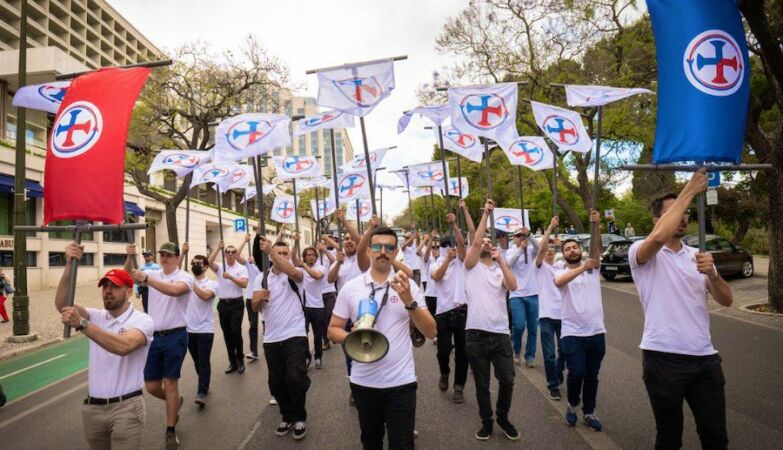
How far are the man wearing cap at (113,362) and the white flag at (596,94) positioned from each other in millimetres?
5103

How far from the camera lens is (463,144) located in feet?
27.8

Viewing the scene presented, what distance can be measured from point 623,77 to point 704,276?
1622 centimetres

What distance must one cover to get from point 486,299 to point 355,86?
10.3ft

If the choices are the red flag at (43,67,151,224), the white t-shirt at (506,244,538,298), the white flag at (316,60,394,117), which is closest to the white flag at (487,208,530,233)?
the white t-shirt at (506,244,538,298)

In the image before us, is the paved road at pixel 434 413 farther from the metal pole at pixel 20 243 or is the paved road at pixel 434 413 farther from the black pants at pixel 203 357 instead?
the metal pole at pixel 20 243

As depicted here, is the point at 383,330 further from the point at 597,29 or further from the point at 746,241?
the point at 746,241

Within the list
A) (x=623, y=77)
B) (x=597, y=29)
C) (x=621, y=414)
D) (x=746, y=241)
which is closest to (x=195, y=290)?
(x=621, y=414)

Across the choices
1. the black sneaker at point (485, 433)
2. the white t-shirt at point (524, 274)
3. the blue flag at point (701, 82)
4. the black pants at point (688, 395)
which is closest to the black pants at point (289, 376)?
the black sneaker at point (485, 433)

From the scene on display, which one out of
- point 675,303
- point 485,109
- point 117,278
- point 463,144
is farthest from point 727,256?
point 117,278

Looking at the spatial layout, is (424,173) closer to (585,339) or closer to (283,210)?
(283,210)

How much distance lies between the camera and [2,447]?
5094 mm

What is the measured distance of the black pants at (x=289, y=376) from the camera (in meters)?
5.12

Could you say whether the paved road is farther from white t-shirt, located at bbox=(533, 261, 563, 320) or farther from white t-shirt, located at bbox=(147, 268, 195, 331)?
white t-shirt, located at bbox=(147, 268, 195, 331)

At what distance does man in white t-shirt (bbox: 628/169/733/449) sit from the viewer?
10.5 feet
